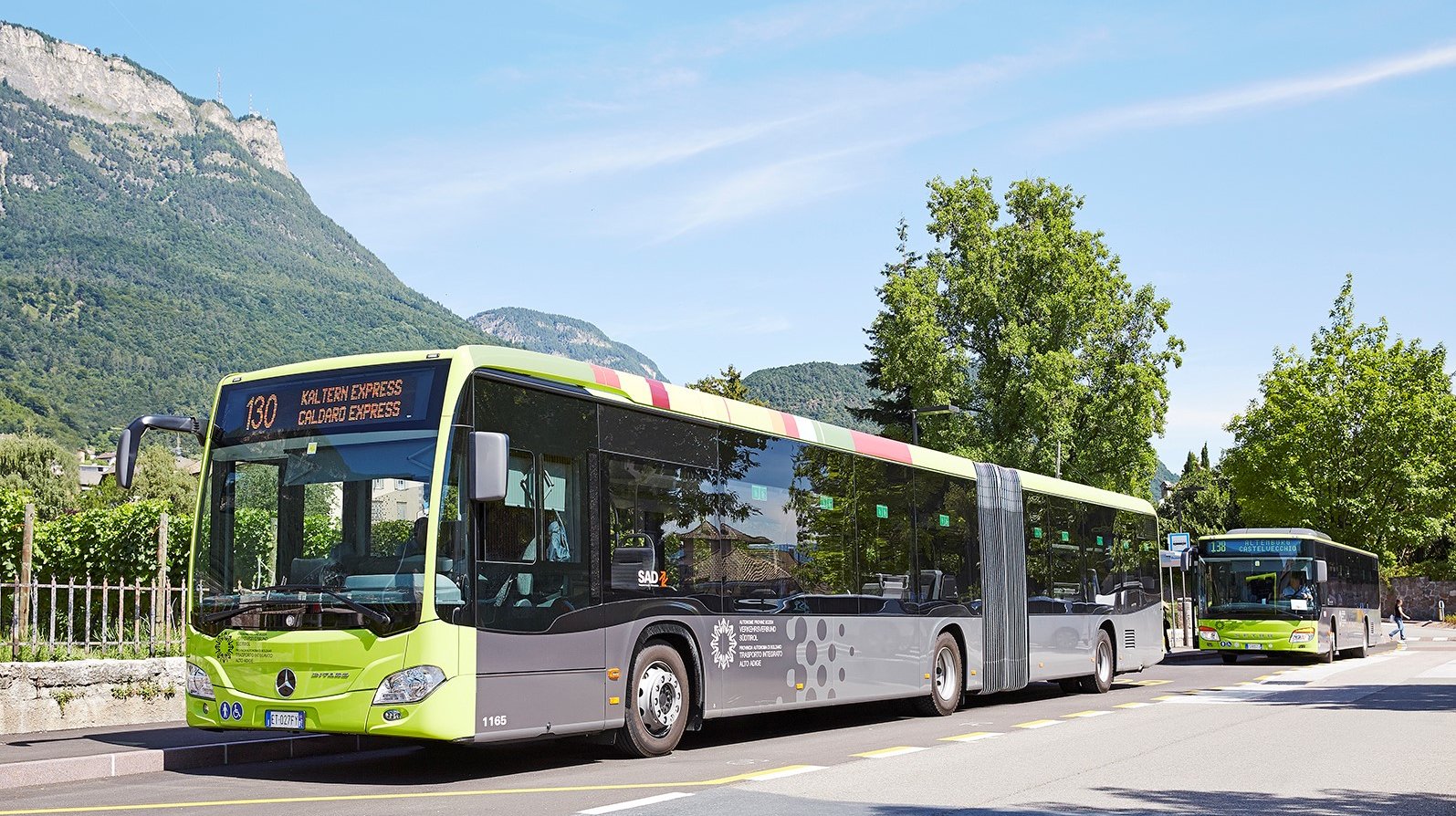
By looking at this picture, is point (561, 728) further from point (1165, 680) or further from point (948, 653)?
point (1165, 680)

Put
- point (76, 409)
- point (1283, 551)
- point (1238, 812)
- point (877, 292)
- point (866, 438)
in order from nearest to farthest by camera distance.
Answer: point (1238, 812), point (866, 438), point (1283, 551), point (877, 292), point (76, 409)

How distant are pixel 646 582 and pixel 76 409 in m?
140

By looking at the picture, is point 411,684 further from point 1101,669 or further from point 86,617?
point 1101,669

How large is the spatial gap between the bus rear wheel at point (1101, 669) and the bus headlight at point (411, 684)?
14135 millimetres

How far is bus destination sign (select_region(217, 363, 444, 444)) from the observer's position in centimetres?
1050

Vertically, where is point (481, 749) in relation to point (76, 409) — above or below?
below

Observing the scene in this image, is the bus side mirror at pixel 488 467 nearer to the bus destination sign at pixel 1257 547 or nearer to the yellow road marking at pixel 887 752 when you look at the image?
the yellow road marking at pixel 887 752

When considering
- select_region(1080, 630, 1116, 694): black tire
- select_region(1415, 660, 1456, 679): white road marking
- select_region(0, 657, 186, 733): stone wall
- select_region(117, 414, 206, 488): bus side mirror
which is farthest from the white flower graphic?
select_region(1415, 660, 1456, 679): white road marking

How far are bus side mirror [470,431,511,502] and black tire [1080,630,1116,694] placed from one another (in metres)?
14.1

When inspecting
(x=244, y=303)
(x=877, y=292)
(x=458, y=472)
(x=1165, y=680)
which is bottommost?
(x=1165, y=680)

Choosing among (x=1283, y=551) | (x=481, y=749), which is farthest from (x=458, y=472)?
(x=1283, y=551)

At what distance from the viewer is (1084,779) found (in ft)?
34.7

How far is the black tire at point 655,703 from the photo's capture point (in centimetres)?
1202

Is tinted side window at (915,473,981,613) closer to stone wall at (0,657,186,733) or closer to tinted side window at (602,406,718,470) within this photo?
tinted side window at (602,406,718,470)
